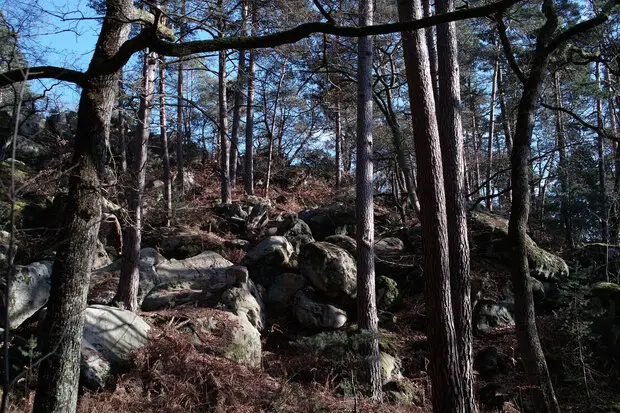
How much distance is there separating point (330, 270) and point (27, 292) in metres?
6.23

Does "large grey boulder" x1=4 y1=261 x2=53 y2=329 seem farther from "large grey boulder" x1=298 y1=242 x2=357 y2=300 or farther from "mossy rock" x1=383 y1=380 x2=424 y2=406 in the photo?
"mossy rock" x1=383 y1=380 x2=424 y2=406

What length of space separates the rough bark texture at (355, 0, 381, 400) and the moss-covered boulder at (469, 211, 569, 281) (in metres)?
4.89

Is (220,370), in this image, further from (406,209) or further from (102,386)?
(406,209)

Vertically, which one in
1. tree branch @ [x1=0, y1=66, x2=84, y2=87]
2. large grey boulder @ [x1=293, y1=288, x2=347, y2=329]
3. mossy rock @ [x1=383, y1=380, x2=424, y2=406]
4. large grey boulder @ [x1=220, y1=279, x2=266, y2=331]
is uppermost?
tree branch @ [x1=0, y1=66, x2=84, y2=87]

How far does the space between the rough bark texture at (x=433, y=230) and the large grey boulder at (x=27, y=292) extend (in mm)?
6551

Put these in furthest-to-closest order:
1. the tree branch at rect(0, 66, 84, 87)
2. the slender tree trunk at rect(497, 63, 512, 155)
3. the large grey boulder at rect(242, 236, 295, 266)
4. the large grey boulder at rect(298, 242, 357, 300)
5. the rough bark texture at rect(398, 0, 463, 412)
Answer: the slender tree trunk at rect(497, 63, 512, 155)
the large grey boulder at rect(242, 236, 295, 266)
the large grey boulder at rect(298, 242, 357, 300)
the rough bark texture at rect(398, 0, 463, 412)
the tree branch at rect(0, 66, 84, 87)

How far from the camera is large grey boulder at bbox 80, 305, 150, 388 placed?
Result: 6.51m

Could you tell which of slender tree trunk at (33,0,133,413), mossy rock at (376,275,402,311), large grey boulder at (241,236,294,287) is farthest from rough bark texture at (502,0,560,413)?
slender tree trunk at (33,0,133,413)

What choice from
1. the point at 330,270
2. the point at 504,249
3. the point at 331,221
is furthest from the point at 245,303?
the point at 504,249

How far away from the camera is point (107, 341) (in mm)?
7008

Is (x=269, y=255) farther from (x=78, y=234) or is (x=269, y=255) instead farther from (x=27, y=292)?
(x=78, y=234)

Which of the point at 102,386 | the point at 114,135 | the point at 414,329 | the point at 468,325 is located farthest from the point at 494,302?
the point at 114,135

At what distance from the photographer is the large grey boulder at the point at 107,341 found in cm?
651

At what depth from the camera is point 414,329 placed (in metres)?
11.6
